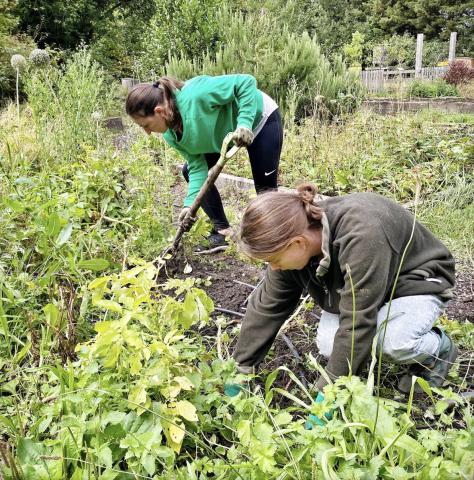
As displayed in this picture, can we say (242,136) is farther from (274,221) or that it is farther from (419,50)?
(419,50)

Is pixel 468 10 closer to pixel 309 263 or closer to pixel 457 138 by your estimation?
pixel 457 138

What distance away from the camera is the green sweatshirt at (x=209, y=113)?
2.75m

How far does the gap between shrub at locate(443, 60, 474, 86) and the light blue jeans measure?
15.2 metres

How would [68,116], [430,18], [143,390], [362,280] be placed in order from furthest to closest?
[430,18]
[68,116]
[362,280]
[143,390]

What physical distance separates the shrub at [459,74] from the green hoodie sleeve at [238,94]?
46.3ft

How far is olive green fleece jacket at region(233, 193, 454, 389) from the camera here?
4.91ft

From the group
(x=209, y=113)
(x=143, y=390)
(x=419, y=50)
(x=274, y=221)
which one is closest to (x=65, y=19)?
(x=419, y=50)

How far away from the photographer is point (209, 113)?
2.83 m

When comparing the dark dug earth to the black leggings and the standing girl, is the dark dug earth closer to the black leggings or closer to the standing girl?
the standing girl

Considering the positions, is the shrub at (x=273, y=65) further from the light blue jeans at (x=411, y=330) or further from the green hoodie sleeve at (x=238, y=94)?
the light blue jeans at (x=411, y=330)

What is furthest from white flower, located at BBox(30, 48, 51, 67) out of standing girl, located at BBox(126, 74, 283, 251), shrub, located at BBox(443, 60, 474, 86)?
shrub, located at BBox(443, 60, 474, 86)

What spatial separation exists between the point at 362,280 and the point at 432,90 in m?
14.2

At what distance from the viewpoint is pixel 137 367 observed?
4.23 feet

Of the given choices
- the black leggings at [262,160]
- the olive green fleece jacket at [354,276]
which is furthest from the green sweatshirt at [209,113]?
the olive green fleece jacket at [354,276]
